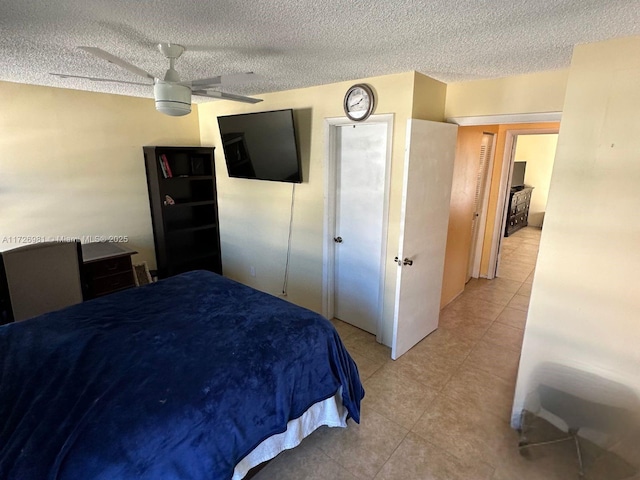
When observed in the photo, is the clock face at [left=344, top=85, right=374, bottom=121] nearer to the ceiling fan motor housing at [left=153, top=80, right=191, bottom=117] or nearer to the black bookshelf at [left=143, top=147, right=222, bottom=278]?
the ceiling fan motor housing at [left=153, top=80, right=191, bottom=117]

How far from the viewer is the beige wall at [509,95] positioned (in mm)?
2369

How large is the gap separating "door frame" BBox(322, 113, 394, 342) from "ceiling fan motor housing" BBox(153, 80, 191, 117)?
150 cm

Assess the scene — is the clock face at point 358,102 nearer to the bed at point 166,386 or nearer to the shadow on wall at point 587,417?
the bed at point 166,386

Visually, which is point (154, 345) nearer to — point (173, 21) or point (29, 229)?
point (173, 21)

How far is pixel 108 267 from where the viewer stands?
327cm

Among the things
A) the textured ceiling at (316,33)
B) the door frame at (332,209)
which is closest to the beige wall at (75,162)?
the textured ceiling at (316,33)

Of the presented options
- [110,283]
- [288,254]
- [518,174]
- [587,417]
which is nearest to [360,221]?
[288,254]

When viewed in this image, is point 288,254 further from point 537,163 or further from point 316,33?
point 537,163

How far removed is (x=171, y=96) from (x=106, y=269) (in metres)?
2.24

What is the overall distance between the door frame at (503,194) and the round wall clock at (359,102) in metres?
2.50

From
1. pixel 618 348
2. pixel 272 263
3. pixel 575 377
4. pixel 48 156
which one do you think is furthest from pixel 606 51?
pixel 48 156

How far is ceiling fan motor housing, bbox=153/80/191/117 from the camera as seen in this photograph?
5.68 ft

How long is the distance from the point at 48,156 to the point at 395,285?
350cm

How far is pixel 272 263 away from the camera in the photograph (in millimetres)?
3980
